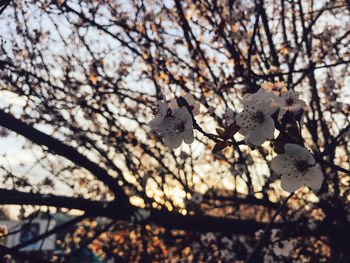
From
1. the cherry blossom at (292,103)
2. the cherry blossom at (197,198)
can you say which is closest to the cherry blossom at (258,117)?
the cherry blossom at (292,103)

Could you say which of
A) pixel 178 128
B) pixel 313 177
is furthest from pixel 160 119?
pixel 313 177

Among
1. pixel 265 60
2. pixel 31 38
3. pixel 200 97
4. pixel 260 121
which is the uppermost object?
pixel 265 60

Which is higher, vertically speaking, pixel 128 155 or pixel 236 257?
pixel 128 155

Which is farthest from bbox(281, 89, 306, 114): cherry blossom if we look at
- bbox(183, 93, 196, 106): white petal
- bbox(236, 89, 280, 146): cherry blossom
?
bbox(183, 93, 196, 106): white petal

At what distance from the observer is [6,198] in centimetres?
215

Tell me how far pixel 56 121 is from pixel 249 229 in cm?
323

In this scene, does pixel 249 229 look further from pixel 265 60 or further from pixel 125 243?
pixel 125 243

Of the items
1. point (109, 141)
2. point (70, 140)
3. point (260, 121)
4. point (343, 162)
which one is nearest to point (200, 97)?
point (109, 141)

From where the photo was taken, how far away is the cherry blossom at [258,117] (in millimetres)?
1186

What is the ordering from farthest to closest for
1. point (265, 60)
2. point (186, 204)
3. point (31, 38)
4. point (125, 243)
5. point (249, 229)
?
point (125, 243) → point (186, 204) → point (265, 60) → point (31, 38) → point (249, 229)

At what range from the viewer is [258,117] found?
121cm

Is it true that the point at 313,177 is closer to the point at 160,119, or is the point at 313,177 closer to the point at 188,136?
the point at 188,136

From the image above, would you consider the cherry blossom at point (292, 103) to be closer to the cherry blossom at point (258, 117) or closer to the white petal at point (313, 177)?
the cherry blossom at point (258, 117)

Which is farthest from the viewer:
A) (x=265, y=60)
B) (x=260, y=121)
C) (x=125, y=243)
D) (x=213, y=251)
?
(x=125, y=243)
